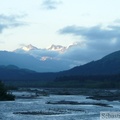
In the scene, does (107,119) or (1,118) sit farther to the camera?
(1,118)

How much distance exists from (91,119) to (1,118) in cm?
1334

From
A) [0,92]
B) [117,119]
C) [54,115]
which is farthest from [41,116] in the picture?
[0,92]

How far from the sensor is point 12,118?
220ft

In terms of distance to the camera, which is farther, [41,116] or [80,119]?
[41,116]

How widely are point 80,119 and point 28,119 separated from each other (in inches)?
301

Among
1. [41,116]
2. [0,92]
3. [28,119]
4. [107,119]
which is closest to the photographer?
[107,119]

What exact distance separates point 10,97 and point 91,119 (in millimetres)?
49731

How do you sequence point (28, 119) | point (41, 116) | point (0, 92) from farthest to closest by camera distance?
point (0, 92) < point (41, 116) < point (28, 119)

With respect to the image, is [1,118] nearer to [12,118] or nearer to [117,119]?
[12,118]

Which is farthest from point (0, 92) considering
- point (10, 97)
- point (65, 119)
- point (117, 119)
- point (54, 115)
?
point (117, 119)

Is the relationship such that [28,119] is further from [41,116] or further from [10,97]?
[10,97]

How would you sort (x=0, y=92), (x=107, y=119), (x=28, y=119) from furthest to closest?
(x=0, y=92)
(x=28, y=119)
(x=107, y=119)

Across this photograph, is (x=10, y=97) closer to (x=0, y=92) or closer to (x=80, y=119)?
Result: (x=0, y=92)

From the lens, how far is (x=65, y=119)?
6588cm
